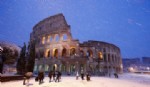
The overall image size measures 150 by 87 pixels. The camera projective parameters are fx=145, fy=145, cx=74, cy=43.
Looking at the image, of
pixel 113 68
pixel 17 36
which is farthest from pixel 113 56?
pixel 17 36

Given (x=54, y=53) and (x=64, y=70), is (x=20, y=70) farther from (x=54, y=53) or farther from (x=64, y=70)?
(x=54, y=53)

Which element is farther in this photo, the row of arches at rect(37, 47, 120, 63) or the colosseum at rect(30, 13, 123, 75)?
the row of arches at rect(37, 47, 120, 63)

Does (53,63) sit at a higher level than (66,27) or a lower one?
lower

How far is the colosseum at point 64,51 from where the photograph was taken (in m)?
32.1

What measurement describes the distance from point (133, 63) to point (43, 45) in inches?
2302

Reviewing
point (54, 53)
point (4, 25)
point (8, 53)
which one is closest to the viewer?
point (8, 53)

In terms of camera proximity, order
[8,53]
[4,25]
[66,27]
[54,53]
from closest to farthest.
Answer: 1. [8,53]
2. [66,27]
3. [54,53]
4. [4,25]

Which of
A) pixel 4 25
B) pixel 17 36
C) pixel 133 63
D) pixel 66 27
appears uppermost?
pixel 4 25

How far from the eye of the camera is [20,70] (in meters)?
21.8

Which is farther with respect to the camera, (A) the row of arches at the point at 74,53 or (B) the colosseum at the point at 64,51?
(A) the row of arches at the point at 74,53

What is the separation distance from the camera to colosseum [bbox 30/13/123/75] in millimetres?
32125

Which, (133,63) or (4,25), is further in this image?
(4,25)

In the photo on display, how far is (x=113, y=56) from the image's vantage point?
147ft

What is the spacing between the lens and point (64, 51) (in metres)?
39.6
